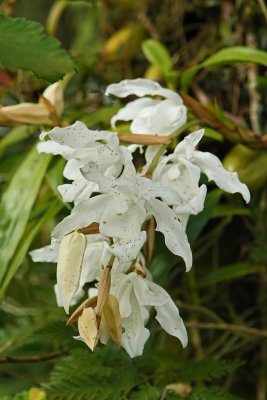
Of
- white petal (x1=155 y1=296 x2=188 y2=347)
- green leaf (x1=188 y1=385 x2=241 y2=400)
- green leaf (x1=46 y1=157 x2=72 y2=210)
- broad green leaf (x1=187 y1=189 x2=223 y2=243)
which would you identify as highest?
green leaf (x1=46 y1=157 x2=72 y2=210)

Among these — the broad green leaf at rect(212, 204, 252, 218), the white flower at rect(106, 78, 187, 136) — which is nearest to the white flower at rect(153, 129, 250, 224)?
the white flower at rect(106, 78, 187, 136)

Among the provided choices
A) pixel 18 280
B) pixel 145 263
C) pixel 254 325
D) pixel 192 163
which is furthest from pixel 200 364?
pixel 18 280

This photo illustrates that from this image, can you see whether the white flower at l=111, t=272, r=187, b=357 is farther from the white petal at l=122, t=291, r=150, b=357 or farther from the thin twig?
the thin twig

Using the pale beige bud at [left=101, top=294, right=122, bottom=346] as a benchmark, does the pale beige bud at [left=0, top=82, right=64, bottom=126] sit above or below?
above

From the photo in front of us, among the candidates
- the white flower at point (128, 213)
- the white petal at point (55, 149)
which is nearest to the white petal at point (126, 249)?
the white flower at point (128, 213)

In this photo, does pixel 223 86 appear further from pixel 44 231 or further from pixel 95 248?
pixel 95 248

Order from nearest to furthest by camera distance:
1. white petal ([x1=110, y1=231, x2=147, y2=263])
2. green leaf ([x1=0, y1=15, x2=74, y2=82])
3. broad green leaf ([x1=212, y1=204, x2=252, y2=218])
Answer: green leaf ([x1=0, y1=15, x2=74, y2=82]), white petal ([x1=110, y1=231, x2=147, y2=263]), broad green leaf ([x1=212, y1=204, x2=252, y2=218])

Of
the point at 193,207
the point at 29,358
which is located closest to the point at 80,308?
the point at 193,207
